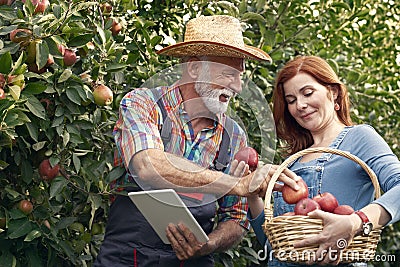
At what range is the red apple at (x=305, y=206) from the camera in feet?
7.45

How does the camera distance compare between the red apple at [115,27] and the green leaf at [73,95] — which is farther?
the red apple at [115,27]

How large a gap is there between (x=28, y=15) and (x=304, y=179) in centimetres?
104

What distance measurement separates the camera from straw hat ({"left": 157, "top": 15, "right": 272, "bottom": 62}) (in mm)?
2711

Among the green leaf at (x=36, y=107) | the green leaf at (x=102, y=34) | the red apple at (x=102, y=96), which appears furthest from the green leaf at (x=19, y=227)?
the green leaf at (x=102, y=34)

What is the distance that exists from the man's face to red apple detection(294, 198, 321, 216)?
1.74 ft

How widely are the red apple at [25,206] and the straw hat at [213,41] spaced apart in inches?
27.8

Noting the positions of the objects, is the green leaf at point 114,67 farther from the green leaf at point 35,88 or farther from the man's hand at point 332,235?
the man's hand at point 332,235

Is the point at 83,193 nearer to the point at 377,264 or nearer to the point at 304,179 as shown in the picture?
the point at 304,179

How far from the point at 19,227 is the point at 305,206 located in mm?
990

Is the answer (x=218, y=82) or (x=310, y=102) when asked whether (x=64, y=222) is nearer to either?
(x=218, y=82)

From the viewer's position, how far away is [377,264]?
5477mm

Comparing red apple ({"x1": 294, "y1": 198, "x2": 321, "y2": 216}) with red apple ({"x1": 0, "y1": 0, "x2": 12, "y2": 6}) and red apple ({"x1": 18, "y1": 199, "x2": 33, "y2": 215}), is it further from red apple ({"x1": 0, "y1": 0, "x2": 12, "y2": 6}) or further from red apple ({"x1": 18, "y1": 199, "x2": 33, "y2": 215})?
Result: red apple ({"x1": 0, "y1": 0, "x2": 12, "y2": 6})

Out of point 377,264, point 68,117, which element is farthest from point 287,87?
point 377,264

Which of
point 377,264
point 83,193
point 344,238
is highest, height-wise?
point 344,238
